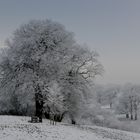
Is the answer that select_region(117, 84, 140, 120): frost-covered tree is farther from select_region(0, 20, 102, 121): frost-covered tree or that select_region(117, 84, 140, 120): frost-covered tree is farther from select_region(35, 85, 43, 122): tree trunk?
select_region(35, 85, 43, 122): tree trunk

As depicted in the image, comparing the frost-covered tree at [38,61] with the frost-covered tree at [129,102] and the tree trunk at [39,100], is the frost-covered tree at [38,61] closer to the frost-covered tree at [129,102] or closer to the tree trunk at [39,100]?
the tree trunk at [39,100]

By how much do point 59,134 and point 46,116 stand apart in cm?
1602

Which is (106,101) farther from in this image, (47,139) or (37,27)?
(47,139)

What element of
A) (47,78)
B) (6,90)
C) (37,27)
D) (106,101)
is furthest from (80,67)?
(106,101)

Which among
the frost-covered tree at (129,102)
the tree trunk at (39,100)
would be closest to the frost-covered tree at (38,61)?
the tree trunk at (39,100)

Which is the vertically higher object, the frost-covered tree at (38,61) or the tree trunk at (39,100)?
the frost-covered tree at (38,61)

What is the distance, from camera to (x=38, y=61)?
105ft

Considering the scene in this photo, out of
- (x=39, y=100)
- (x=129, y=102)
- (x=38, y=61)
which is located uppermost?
(x=38, y=61)

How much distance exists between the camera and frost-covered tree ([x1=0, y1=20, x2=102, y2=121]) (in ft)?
104

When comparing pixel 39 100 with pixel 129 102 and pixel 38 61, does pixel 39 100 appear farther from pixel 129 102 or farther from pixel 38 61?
pixel 129 102

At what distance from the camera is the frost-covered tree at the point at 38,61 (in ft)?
104

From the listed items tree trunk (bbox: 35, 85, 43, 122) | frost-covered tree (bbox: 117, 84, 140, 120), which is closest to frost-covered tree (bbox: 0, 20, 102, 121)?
tree trunk (bbox: 35, 85, 43, 122)

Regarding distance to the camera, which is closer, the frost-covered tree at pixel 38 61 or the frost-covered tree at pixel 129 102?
the frost-covered tree at pixel 38 61

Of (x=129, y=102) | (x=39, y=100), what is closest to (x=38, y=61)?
(x=39, y=100)
